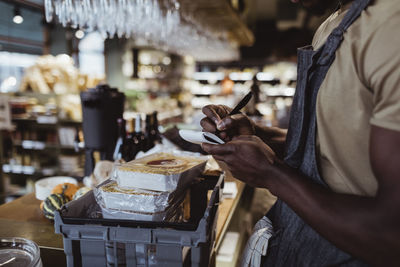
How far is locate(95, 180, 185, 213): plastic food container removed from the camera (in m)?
0.92

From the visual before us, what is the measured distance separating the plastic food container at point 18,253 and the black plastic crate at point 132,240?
117 millimetres

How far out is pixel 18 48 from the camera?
7.99 meters

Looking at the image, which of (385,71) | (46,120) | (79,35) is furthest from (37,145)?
(385,71)

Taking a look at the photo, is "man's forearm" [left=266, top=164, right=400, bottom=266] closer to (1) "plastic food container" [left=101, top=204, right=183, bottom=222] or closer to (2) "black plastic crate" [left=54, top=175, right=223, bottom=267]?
(2) "black plastic crate" [left=54, top=175, right=223, bottom=267]

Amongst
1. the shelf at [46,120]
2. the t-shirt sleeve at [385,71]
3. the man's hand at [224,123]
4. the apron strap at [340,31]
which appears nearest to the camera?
the t-shirt sleeve at [385,71]

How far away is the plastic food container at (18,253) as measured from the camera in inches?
35.1

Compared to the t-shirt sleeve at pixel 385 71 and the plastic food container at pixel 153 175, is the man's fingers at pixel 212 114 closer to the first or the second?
the plastic food container at pixel 153 175

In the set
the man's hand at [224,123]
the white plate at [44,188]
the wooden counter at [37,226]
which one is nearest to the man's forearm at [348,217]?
the man's hand at [224,123]

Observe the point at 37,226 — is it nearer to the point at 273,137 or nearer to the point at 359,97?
the point at 273,137

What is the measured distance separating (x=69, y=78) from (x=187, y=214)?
5.16m

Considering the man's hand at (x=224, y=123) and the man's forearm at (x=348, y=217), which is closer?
the man's forearm at (x=348, y=217)

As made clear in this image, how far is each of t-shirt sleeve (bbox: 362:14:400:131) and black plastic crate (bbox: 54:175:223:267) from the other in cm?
47

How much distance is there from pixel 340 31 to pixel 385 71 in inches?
8.1

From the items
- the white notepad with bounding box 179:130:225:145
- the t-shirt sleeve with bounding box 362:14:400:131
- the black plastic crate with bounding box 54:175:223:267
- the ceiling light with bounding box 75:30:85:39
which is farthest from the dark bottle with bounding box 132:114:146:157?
the ceiling light with bounding box 75:30:85:39
